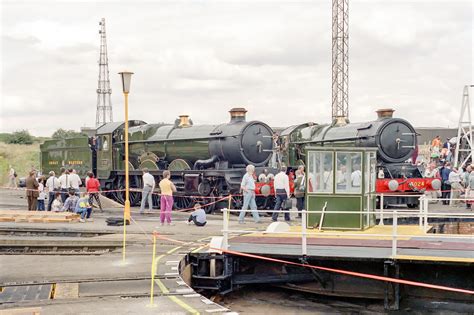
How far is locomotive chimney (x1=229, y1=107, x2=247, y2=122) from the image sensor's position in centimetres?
2673

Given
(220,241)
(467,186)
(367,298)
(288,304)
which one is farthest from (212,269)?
(467,186)

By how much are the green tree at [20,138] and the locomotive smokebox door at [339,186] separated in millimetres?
67680

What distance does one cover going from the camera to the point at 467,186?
25.0 metres

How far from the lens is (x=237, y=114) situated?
26.8 meters

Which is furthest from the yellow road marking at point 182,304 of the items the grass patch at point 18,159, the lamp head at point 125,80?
the grass patch at point 18,159

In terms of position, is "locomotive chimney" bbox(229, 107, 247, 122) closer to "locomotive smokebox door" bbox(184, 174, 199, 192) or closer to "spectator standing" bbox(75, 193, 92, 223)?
"locomotive smokebox door" bbox(184, 174, 199, 192)

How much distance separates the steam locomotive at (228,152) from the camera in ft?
82.9

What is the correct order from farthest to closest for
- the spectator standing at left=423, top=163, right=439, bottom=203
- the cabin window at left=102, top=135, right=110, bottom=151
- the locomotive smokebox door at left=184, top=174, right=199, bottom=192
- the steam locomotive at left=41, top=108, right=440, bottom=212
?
1. the cabin window at left=102, top=135, right=110, bottom=151
2. the locomotive smokebox door at left=184, top=174, right=199, bottom=192
3. the spectator standing at left=423, top=163, right=439, bottom=203
4. the steam locomotive at left=41, top=108, right=440, bottom=212

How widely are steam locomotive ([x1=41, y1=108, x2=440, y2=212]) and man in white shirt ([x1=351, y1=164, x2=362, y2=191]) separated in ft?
29.8

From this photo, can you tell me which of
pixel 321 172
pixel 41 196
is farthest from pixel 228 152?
pixel 321 172

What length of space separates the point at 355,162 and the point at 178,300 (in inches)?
265

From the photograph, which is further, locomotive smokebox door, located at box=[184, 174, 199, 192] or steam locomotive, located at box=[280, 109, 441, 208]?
locomotive smokebox door, located at box=[184, 174, 199, 192]

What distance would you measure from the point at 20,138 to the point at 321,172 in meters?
68.3

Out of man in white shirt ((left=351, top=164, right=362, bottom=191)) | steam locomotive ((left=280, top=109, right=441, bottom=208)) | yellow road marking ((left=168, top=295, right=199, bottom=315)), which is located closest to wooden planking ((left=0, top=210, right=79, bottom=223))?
man in white shirt ((left=351, top=164, right=362, bottom=191))
